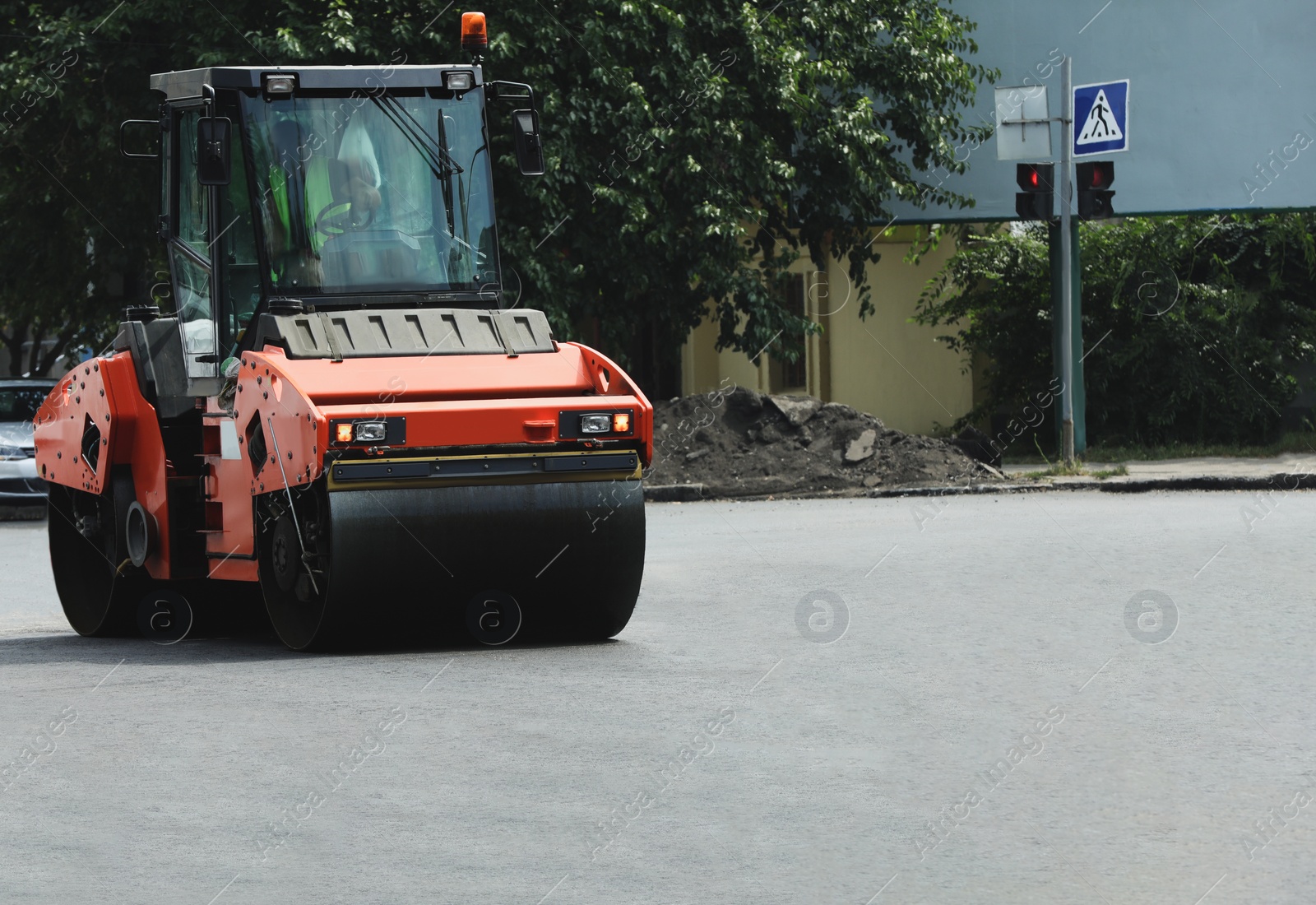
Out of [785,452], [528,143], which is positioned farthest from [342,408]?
[785,452]

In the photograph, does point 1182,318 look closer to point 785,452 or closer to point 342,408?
point 785,452

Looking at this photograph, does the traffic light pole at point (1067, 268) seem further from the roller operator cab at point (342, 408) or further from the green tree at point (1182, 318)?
the roller operator cab at point (342, 408)

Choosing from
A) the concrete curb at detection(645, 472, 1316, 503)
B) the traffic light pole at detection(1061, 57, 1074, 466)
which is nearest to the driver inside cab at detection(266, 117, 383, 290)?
the concrete curb at detection(645, 472, 1316, 503)

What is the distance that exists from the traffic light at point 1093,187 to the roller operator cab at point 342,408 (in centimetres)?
1204

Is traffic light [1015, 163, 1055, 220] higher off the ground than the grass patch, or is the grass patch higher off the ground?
traffic light [1015, 163, 1055, 220]

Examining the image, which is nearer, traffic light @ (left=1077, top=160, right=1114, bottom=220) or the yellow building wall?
traffic light @ (left=1077, top=160, right=1114, bottom=220)

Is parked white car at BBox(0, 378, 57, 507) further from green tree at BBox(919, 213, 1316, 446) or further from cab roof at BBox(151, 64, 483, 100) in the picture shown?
green tree at BBox(919, 213, 1316, 446)

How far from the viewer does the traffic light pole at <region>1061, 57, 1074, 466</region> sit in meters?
22.1

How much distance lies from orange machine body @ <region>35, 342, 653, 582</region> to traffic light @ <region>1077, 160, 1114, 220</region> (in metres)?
12.7

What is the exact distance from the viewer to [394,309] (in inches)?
396

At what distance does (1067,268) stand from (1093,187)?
3.66 ft

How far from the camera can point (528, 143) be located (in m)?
10.7

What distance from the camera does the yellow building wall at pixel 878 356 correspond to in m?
30.9

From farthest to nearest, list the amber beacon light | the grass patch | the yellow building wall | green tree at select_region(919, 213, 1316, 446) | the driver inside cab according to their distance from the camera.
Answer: the yellow building wall, green tree at select_region(919, 213, 1316, 446), the grass patch, the amber beacon light, the driver inside cab
